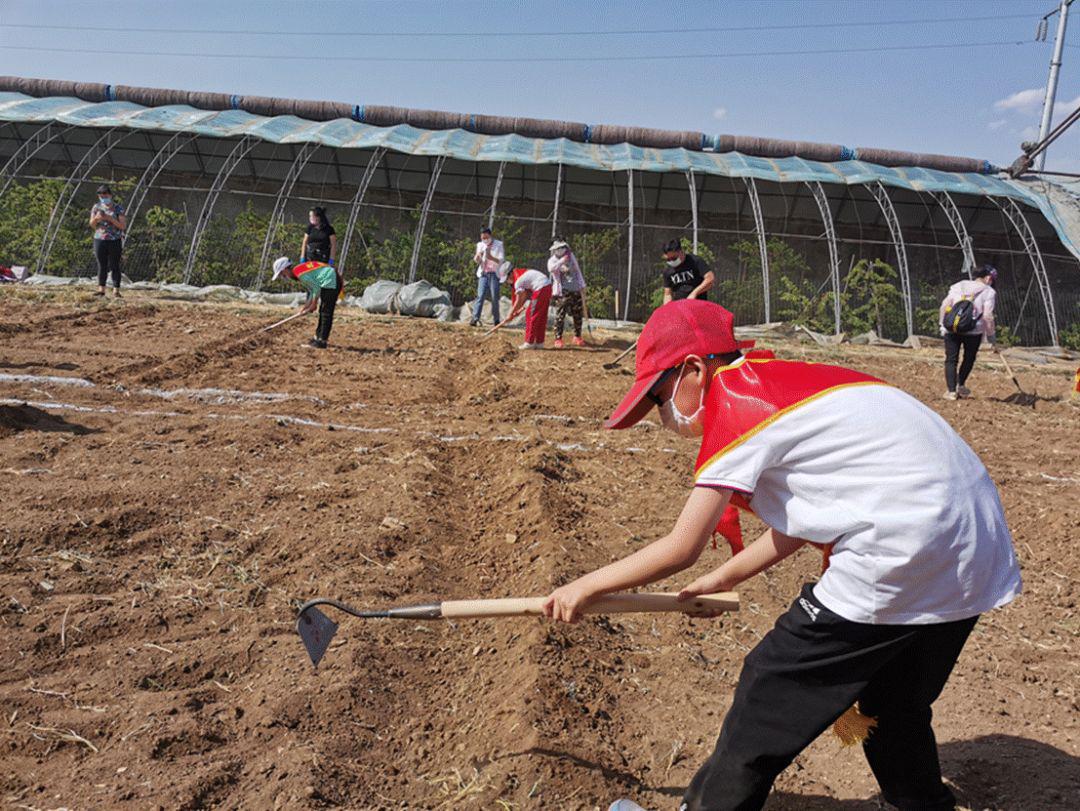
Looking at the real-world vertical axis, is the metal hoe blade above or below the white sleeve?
below

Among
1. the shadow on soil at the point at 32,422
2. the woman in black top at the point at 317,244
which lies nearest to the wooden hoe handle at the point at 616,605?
the shadow on soil at the point at 32,422

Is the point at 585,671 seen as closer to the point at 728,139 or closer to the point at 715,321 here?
the point at 715,321

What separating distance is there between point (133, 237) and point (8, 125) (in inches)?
251

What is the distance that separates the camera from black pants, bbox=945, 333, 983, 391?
1011 cm

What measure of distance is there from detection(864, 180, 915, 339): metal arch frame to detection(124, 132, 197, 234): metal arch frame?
1618cm

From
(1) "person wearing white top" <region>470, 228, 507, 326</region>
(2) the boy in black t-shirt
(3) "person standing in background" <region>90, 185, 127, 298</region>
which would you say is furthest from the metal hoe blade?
(3) "person standing in background" <region>90, 185, 127, 298</region>

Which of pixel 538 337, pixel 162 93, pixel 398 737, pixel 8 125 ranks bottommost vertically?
pixel 398 737

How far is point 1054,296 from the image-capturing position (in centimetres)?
2217

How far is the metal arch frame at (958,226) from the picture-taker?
19.0m

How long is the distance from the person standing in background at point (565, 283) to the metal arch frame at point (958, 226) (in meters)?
9.67

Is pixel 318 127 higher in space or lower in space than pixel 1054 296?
higher

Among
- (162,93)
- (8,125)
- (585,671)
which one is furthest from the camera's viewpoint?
(162,93)

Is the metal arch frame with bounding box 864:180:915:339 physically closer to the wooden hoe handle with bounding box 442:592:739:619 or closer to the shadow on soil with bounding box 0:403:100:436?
the shadow on soil with bounding box 0:403:100:436

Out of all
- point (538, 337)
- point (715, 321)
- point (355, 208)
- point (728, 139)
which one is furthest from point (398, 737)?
point (728, 139)
